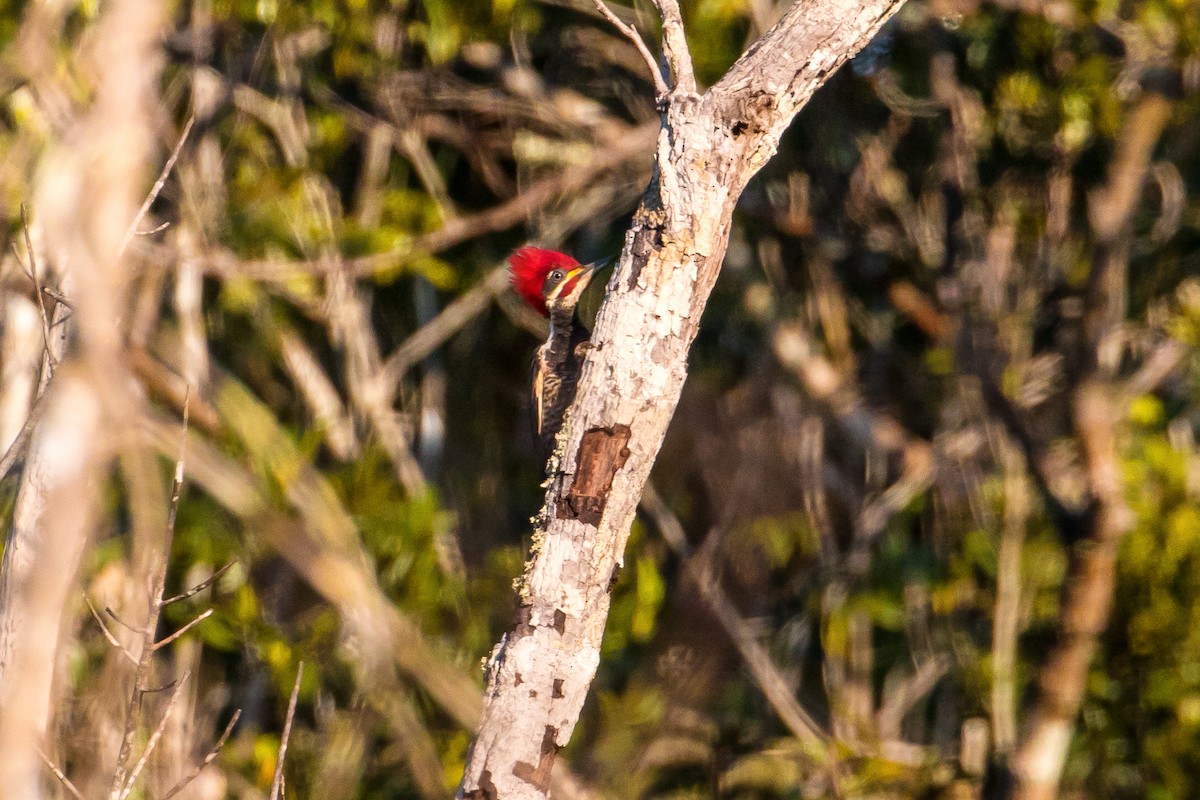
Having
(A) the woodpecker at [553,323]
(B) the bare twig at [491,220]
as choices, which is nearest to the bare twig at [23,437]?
(A) the woodpecker at [553,323]

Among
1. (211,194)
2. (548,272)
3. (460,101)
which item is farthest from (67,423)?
(460,101)

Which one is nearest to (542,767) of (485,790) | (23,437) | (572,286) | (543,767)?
(543,767)

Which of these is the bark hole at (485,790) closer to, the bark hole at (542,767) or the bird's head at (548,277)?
the bark hole at (542,767)

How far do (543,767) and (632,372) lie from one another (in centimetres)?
82

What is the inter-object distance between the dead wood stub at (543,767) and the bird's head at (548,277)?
231 cm

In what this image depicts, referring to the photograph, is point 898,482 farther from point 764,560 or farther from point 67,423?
point 67,423

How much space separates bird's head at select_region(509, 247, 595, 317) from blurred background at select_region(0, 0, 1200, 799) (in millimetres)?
1070

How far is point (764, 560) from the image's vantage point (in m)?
6.77

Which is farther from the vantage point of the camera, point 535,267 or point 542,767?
point 535,267

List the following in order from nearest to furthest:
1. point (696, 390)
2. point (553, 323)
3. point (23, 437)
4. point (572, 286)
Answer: point (23, 437) → point (572, 286) → point (553, 323) → point (696, 390)

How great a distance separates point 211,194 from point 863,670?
3916 millimetres

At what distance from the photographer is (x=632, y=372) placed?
2553 mm

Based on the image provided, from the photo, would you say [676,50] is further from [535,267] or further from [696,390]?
[696,390]

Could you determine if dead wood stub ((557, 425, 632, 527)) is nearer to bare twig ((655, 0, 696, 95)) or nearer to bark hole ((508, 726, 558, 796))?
bark hole ((508, 726, 558, 796))
